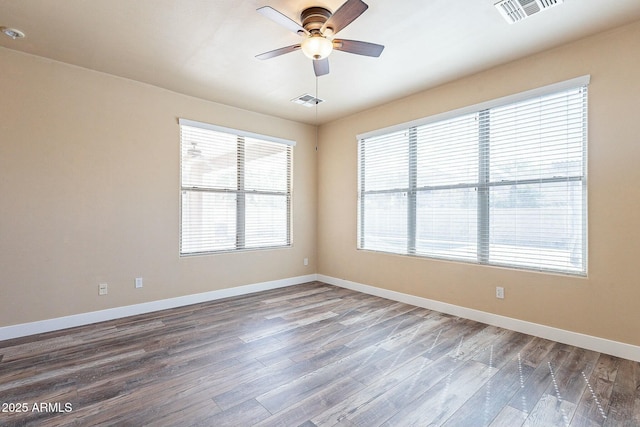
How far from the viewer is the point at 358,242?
5.14 meters

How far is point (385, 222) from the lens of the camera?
477 centimetres

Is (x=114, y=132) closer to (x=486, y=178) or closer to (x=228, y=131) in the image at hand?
(x=228, y=131)

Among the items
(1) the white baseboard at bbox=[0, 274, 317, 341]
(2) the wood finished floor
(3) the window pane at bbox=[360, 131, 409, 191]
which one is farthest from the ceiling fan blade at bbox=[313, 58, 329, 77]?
(1) the white baseboard at bbox=[0, 274, 317, 341]

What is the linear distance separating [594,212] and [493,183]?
3.04 ft

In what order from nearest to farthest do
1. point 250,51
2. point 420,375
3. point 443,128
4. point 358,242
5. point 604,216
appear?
point 420,375 → point 604,216 → point 250,51 → point 443,128 → point 358,242

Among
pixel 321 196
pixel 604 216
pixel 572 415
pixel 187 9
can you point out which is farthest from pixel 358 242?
pixel 187 9

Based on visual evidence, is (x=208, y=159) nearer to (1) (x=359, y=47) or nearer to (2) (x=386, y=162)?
(2) (x=386, y=162)

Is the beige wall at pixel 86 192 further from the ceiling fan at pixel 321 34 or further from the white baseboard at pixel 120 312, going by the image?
the ceiling fan at pixel 321 34

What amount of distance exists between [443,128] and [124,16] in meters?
3.56

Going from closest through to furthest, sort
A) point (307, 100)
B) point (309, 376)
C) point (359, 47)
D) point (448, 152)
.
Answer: point (309, 376) → point (359, 47) → point (448, 152) → point (307, 100)

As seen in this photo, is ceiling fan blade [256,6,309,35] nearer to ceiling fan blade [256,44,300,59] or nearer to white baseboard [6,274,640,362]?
ceiling fan blade [256,44,300,59]

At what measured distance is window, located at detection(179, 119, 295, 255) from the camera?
4387 mm

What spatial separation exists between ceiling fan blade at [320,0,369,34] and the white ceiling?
20cm

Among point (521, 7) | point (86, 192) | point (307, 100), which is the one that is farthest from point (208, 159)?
point (521, 7)
